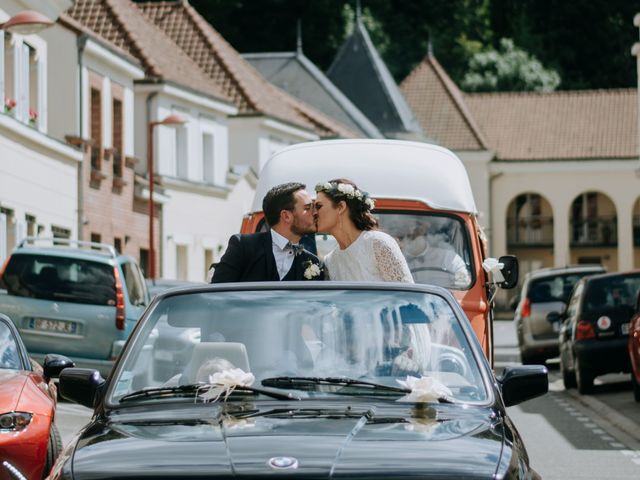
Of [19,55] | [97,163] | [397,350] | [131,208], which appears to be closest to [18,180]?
[19,55]

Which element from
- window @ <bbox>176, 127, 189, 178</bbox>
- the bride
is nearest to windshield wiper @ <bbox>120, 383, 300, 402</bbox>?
the bride

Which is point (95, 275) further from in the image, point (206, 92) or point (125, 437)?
point (206, 92)

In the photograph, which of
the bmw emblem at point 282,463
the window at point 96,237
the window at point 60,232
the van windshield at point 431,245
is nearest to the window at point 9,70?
the window at point 60,232

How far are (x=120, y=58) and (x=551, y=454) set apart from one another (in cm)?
3077

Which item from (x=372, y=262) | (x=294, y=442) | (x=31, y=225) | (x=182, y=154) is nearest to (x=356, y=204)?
(x=372, y=262)

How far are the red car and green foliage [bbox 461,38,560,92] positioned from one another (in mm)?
85764

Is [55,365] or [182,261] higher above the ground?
[182,261]

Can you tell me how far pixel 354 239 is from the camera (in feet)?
34.0

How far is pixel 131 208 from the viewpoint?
4725cm

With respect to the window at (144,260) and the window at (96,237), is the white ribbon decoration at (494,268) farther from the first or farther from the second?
the window at (144,260)

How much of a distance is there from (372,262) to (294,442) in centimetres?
407

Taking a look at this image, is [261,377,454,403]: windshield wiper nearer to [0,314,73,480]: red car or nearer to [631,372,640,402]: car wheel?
[0,314,73,480]: red car

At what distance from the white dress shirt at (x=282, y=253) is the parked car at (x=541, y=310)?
2072 cm

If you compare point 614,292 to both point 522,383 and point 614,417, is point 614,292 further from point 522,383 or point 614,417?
point 522,383
